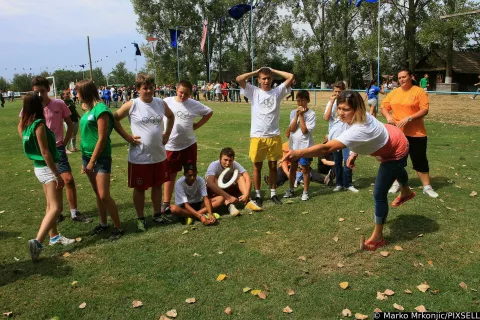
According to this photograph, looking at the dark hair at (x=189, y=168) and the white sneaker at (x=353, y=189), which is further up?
the dark hair at (x=189, y=168)

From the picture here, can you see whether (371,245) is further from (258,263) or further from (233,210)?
(233,210)

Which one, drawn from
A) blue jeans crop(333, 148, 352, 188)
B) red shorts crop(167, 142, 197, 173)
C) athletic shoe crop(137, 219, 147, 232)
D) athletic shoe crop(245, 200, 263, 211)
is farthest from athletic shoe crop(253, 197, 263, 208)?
athletic shoe crop(137, 219, 147, 232)

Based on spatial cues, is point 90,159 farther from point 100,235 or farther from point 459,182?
point 459,182

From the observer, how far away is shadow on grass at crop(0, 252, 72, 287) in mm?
4109

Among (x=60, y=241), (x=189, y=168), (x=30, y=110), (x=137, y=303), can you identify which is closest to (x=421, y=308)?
(x=137, y=303)

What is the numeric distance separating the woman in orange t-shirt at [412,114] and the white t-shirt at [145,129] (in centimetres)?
361

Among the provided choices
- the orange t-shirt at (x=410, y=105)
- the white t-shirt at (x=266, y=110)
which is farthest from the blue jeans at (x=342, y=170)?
the white t-shirt at (x=266, y=110)

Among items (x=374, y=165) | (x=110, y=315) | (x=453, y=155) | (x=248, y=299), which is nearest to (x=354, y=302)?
(x=248, y=299)

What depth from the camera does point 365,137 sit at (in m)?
4.00

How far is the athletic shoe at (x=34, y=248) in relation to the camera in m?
4.30

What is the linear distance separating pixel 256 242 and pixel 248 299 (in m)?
1.25

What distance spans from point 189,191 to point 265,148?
1322 millimetres

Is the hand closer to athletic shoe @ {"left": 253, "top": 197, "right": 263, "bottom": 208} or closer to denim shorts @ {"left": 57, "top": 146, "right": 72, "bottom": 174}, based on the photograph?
athletic shoe @ {"left": 253, "top": 197, "right": 263, "bottom": 208}

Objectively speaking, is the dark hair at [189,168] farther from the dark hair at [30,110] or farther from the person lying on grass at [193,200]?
the dark hair at [30,110]
